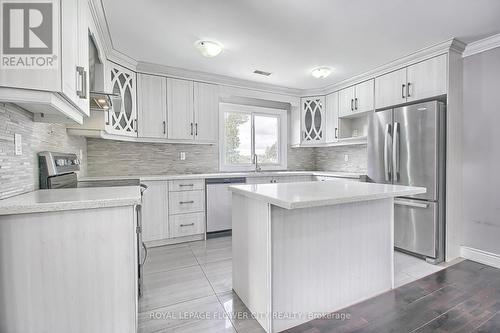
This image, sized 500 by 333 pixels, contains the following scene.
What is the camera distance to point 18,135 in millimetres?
1450

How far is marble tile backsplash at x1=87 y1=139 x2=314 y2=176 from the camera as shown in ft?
10.6

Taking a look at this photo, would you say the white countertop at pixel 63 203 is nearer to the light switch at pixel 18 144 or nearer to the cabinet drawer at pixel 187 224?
the light switch at pixel 18 144

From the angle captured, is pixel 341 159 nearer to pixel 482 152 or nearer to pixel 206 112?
pixel 482 152

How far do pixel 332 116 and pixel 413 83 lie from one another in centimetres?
137

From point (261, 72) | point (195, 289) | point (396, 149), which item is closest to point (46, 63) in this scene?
point (195, 289)

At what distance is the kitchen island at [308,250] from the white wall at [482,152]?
1.46 m

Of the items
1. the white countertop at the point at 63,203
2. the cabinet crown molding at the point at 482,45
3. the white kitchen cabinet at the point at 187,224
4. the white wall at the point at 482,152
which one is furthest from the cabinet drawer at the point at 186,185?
the cabinet crown molding at the point at 482,45

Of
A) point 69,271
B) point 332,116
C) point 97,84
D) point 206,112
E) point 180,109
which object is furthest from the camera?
point 332,116

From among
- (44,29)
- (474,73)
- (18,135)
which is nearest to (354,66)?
(474,73)

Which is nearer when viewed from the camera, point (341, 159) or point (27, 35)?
point (27, 35)

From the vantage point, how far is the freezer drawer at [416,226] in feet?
8.63

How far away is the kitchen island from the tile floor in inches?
6.7

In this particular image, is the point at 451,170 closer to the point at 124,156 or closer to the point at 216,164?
the point at 216,164

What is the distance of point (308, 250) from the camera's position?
1.64 m
